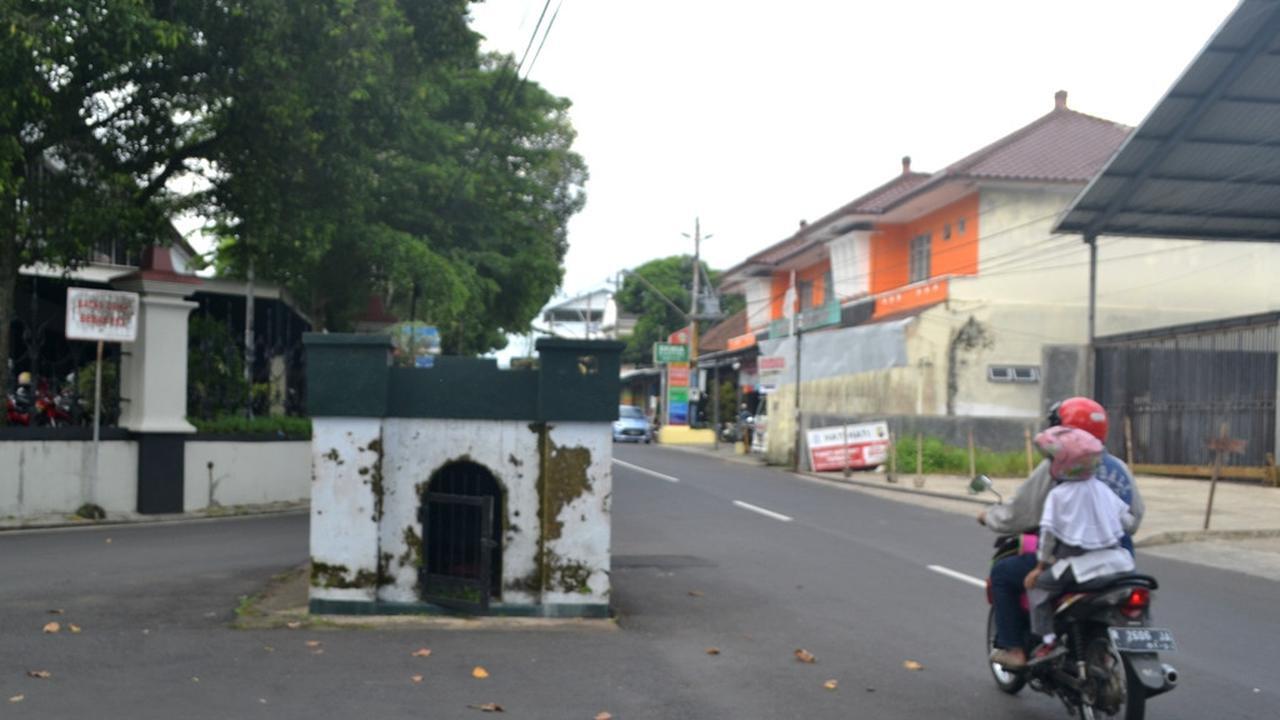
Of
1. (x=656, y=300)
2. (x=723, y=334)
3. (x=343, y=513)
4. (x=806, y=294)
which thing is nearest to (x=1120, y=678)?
(x=343, y=513)

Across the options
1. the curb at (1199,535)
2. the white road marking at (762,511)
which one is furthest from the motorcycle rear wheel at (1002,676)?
the white road marking at (762,511)

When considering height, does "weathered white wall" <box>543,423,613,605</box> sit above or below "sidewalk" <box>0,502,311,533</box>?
above

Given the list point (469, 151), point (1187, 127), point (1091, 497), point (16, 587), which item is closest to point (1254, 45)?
point (1187, 127)

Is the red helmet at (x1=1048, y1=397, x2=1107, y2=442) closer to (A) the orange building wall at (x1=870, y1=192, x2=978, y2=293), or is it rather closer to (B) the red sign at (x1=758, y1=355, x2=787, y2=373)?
(A) the orange building wall at (x1=870, y1=192, x2=978, y2=293)

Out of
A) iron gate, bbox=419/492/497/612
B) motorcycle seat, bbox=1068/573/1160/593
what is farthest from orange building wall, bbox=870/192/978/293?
motorcycle seat, bbox=1068/573/1160/593

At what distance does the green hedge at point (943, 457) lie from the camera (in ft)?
98.2

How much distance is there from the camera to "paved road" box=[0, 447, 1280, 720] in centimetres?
664

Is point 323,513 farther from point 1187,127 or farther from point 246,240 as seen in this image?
point 1187,127

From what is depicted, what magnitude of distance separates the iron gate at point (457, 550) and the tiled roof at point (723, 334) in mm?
50885

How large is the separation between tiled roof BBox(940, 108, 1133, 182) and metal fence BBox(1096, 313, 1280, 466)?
6806mm

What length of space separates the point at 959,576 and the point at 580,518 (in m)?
4.82

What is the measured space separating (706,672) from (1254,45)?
1617cm

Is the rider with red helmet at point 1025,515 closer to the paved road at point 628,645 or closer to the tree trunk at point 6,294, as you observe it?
the paved road at point 628,645

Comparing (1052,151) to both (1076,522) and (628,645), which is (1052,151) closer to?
(628,645)
